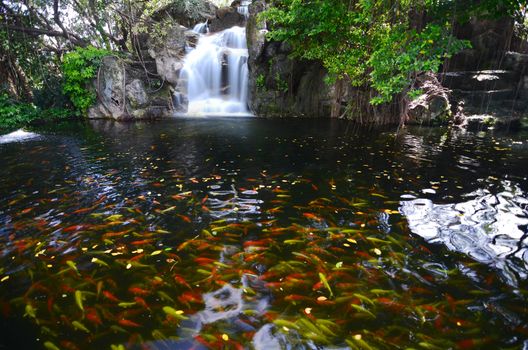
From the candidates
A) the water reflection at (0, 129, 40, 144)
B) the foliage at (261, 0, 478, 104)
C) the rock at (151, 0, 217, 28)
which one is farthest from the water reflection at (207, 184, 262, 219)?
the rock at (151, 0, 217, 28)

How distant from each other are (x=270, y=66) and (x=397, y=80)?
1187cm

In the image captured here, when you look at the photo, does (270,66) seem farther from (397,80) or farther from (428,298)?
(428,298)

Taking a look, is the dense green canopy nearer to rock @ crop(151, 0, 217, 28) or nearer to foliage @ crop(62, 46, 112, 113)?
foliage @ crop(62, 46, 112, 113)

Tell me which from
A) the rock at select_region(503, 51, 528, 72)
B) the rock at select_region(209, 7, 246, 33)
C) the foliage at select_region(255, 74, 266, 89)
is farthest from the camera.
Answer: the rock at select_region(209, 7, 246, 33)

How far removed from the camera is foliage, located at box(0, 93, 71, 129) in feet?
49.4

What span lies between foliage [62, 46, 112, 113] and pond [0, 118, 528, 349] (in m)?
11.1

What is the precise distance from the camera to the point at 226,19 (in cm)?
2408

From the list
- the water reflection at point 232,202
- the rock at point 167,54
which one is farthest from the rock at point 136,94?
the water reflection at point 232,202

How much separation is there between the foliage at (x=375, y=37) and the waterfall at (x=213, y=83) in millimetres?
8030

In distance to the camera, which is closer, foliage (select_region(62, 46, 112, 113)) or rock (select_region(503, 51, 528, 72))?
rock (select_region(503, 51, 528, 72))

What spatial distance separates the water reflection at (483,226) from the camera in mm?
3484

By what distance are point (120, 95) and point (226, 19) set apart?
11.8 meters

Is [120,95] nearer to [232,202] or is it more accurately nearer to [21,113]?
[21,113]

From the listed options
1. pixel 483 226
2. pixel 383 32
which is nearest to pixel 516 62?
pixel 383 32
